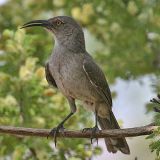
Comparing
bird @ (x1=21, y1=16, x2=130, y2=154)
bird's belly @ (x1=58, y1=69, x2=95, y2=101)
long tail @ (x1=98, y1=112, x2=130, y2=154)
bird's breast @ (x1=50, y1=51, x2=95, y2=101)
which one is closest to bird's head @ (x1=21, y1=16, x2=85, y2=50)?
bird @ (x1=21, y1=16, x2=130, y2=154)

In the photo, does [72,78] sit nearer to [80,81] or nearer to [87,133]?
[80,81]

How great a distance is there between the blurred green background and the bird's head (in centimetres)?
20

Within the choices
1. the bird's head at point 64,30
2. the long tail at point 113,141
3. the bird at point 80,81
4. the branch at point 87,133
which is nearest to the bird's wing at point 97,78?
the bird at point 80,81

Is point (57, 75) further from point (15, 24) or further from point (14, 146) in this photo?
point (15, 24)

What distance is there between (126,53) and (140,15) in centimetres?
A: 48

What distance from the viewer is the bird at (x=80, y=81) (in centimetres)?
586

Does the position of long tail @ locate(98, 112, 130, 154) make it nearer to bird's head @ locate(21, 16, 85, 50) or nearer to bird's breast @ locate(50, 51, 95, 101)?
bird's breast @ locate(50, 51, 95, 101)

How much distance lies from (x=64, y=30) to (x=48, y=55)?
2.33 ft

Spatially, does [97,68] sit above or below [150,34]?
below

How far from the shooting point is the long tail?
19.3 ft

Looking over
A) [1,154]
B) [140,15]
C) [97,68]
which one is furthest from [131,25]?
[1,154]

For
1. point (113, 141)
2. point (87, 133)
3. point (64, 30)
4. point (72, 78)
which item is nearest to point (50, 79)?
point (72, 78)

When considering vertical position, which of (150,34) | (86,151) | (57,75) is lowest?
(86,151)

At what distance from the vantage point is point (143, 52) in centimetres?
723
